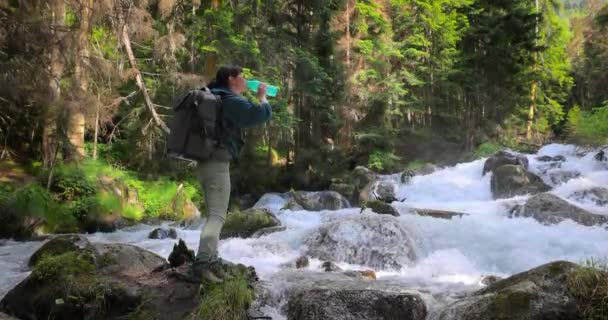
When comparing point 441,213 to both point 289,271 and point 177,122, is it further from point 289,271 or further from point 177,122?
point 177,122

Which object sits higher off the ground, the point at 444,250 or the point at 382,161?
the point at 382,161

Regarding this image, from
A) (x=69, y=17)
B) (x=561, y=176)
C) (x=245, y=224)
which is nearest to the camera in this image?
(x=245, y=224)

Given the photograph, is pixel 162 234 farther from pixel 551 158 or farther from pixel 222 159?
pixel 551 158

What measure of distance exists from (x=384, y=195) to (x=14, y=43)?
40.7 ft

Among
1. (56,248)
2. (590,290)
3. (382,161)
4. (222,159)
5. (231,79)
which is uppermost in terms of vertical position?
(231,79)

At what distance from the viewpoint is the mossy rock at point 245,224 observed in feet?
32.4

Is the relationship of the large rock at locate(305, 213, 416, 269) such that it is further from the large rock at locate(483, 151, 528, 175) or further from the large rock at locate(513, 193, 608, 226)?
the large rock at locate(483, 151, 528, 175)

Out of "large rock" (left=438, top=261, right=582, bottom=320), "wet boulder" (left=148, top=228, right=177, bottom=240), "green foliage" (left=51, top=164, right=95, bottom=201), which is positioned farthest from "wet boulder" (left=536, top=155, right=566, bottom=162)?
"large rock" (left=438, top=261, right=582, bottom=320)

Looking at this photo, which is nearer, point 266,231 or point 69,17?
point 266,231

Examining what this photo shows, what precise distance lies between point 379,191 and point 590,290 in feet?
46.7

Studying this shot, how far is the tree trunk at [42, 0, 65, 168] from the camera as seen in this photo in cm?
936

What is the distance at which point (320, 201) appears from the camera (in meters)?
17.0

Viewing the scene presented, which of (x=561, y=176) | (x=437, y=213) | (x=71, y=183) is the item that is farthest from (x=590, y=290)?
(x=561, y=176)

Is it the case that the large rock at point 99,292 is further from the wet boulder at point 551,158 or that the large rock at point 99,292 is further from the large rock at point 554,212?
the wet boulder at point 551,158
